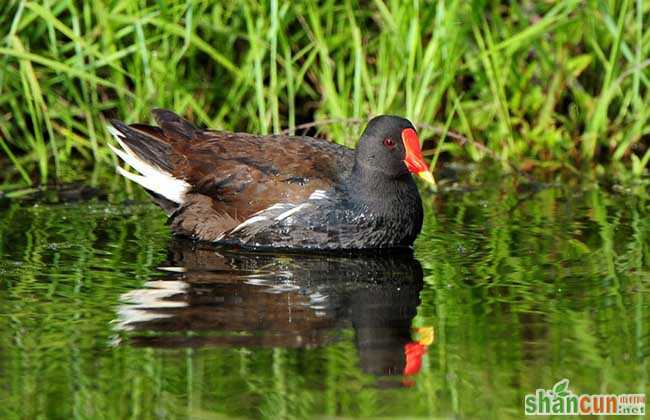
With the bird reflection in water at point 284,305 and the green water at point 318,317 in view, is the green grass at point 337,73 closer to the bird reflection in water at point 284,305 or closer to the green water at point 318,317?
the green water at point 318,317

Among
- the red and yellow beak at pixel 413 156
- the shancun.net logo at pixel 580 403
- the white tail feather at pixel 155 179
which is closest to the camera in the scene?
the shancun.net logo at pixel 580 403

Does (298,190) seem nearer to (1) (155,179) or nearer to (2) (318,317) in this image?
(1) (155,179)

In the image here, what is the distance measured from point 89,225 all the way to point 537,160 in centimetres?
283

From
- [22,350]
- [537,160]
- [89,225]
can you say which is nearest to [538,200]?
[537,160]

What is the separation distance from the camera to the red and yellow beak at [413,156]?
602cm

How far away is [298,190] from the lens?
6094 millimetres

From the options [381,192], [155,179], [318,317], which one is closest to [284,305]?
[318,317]

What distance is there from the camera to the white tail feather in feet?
21.1

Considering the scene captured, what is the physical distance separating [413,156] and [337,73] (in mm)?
1942

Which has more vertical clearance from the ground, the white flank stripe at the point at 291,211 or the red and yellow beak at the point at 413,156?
the red and yellow beak at the point at 413,156

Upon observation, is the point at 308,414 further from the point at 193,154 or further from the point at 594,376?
the point at 193,154

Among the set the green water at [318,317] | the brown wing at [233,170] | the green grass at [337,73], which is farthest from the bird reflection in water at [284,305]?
the green grass at [337,73]

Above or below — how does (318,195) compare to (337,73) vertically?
below

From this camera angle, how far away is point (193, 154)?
21.1 feet
